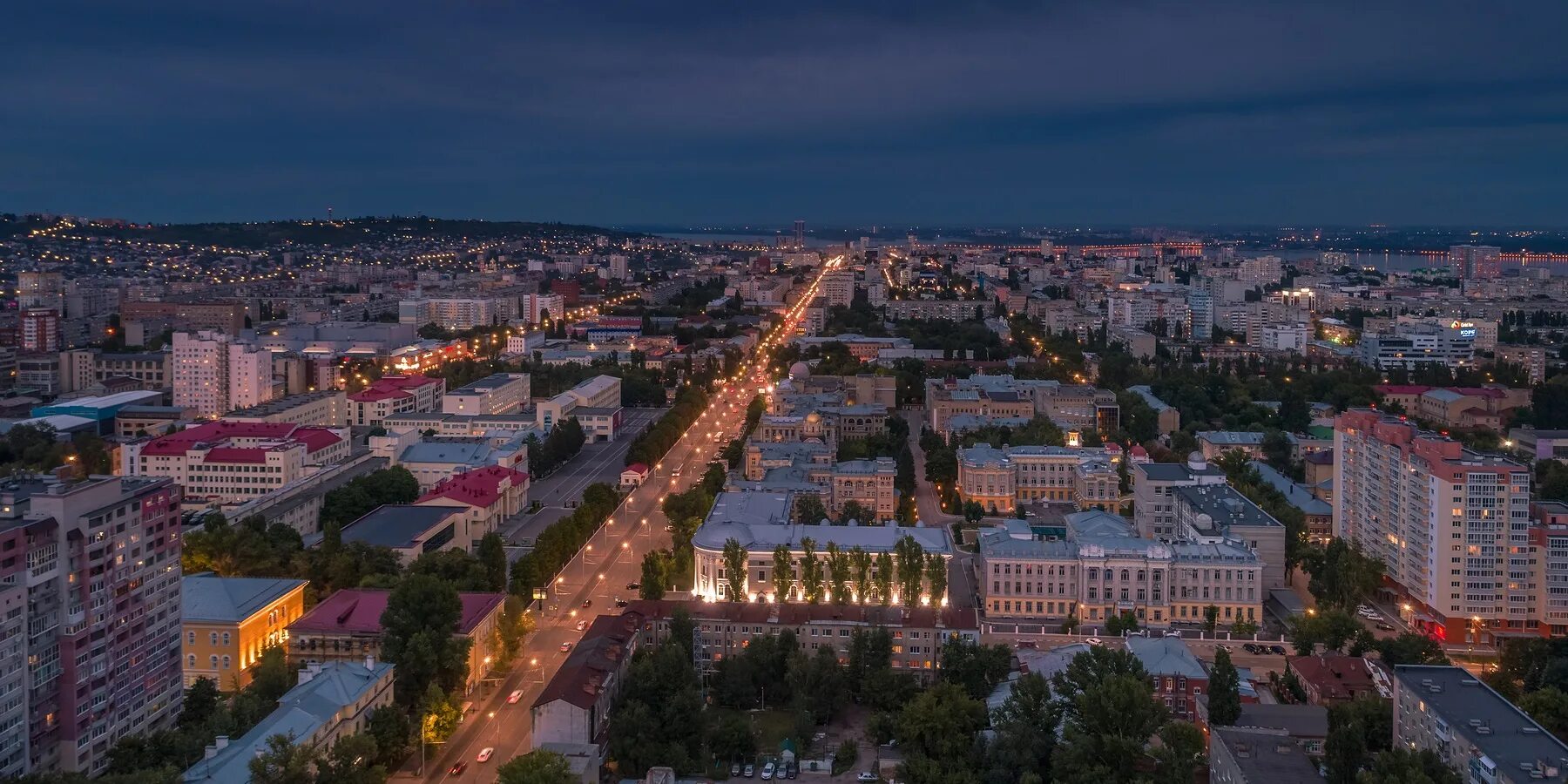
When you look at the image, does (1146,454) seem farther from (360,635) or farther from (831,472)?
(360,635)

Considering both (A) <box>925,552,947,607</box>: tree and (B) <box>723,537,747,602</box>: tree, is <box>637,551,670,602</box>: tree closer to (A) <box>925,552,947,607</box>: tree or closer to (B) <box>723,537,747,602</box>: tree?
(B) <box>723,537,747,602</box>: tree

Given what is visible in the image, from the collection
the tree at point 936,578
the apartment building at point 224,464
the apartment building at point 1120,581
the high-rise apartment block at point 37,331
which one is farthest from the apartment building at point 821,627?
the high-rise apartment block at point 37,331

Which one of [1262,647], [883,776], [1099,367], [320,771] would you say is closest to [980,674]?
[883,776]

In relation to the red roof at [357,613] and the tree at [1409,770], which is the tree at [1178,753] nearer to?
the tree at [1409,770]

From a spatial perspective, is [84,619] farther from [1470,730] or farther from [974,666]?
[1470,730]

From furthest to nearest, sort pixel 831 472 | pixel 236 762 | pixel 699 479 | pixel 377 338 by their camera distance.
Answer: pixel 377 338, pixel 699 479, pixel 831 472, pixel 236 762

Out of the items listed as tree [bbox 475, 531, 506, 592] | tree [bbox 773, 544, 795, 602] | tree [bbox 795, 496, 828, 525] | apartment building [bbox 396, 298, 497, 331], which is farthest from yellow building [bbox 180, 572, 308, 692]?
apartment building [bbox 396, 298, 497, 331]

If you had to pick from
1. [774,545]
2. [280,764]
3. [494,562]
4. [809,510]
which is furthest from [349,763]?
[809,510]
